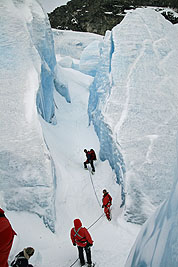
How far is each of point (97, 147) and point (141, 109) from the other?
230cm

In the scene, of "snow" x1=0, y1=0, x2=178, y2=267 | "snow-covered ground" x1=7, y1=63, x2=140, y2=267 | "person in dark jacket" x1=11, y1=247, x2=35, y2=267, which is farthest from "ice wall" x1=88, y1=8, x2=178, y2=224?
"person in dark jacket" x1=11, y1=247, x2=35, y2=267

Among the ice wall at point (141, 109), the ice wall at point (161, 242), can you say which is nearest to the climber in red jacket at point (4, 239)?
the ice wall at point (161, 242)

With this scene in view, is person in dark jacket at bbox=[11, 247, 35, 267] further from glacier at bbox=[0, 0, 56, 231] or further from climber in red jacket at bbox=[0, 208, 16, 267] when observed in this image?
glacier at bbox=[0, 0, 56, 231]

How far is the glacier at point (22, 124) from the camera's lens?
464 centimetres

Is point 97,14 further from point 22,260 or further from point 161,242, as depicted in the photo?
point 161,242

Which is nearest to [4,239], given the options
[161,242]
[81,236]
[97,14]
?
[161,242]

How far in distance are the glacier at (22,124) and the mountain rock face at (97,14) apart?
96.3 ft

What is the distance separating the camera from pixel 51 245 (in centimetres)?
410

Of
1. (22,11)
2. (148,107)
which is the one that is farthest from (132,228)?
(22,11)

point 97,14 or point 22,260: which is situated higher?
point 97,14

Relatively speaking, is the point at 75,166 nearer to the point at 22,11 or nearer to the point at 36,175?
the point at 36,175

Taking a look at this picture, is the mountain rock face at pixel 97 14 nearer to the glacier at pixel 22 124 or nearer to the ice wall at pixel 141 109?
the ice wall at pixel 141 109

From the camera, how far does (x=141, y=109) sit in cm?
635

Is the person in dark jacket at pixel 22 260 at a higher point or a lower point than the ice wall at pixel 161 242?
lower
